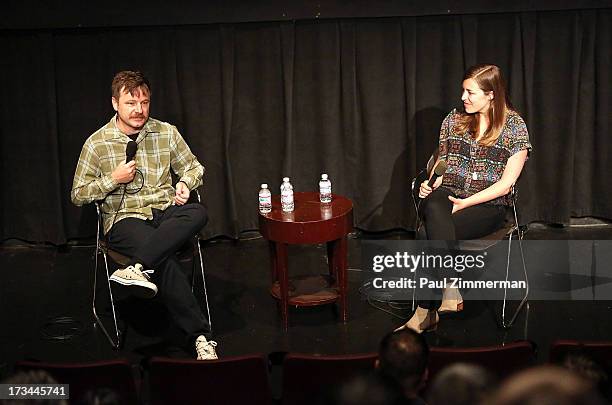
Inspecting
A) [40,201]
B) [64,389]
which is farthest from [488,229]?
[40,201]

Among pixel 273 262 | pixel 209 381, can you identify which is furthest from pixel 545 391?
pixel 273 262

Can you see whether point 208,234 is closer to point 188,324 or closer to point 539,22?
point 188,324

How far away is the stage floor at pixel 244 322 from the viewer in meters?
4.64

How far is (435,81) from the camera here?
19.6 ft

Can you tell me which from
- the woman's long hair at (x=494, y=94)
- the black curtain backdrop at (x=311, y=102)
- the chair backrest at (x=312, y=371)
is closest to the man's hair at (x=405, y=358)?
the chair backrest at (x=312, y=371)

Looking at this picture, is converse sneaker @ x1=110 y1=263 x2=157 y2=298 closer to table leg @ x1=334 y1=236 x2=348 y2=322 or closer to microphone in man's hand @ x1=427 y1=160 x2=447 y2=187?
table leg @ x1=334 y1=236 x2=348 y2=322

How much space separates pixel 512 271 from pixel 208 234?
81.3 inches

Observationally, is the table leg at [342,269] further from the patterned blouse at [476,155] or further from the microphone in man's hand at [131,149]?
the microphone in man's hand at [131,149]

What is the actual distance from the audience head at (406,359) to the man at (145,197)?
195 centimetres

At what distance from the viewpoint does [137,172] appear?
4.84 metres

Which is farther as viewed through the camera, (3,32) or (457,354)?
(3,32)

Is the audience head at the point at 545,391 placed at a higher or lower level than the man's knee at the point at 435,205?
lower

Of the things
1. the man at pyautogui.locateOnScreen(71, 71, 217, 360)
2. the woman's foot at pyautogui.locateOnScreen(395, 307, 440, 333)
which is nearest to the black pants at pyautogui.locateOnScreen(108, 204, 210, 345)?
the man at pyautogui.locateOnScreen(71, 71, 217, 360)

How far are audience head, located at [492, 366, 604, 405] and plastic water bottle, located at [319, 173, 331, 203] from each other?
128 inches
